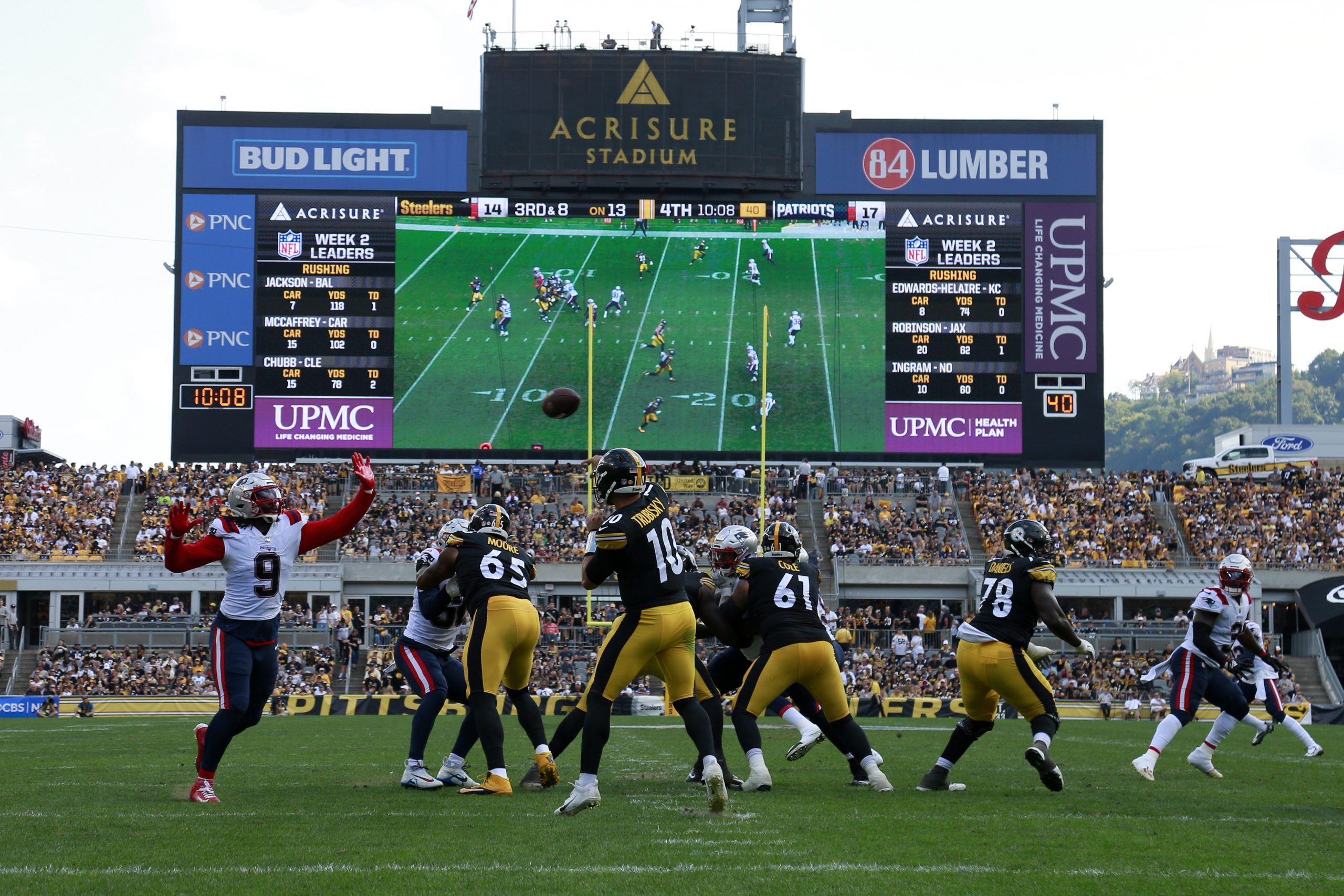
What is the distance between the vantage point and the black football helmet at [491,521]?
10.1 m

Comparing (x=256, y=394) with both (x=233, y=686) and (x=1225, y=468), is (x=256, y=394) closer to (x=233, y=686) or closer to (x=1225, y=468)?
(x=233, y=686)

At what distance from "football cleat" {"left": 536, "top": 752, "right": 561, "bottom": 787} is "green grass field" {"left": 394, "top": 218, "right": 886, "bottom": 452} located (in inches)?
1033

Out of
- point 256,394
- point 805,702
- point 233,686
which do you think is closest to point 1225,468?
point 256,394

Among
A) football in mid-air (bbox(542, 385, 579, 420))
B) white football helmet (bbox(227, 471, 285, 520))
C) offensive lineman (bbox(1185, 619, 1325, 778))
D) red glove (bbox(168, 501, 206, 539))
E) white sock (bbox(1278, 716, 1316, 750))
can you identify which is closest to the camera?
red glove (bbox(168, 501, 206, 539))

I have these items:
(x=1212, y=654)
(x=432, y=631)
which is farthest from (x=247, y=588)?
(x=1212, y=654)

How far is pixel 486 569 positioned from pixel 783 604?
2.09 meters

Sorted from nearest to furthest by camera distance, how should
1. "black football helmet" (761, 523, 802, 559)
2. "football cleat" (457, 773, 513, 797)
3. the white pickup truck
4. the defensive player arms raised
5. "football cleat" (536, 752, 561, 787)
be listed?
the defensive player arms raised
"football cleat" (457, 773, 513, 797)
"football cleat" (536, 752, 561, 787)
"black football helmet" (761, 523, 802, 559)
the white pickup truck

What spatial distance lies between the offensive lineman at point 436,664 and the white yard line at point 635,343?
25.1 meters

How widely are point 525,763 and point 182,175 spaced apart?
2897cm

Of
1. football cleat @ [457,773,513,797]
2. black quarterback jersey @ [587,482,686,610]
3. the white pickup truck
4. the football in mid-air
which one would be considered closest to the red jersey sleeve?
black quarterback jersey @ [587,482,686,610]

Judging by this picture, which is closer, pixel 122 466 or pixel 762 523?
pixel 762 523

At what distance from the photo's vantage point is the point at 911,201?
36.9 metres

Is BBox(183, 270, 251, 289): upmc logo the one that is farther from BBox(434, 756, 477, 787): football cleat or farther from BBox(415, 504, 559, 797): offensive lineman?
BBox(434, 756, 477, 787): football cleat

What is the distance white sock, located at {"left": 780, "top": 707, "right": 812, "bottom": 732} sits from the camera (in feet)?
36.8
